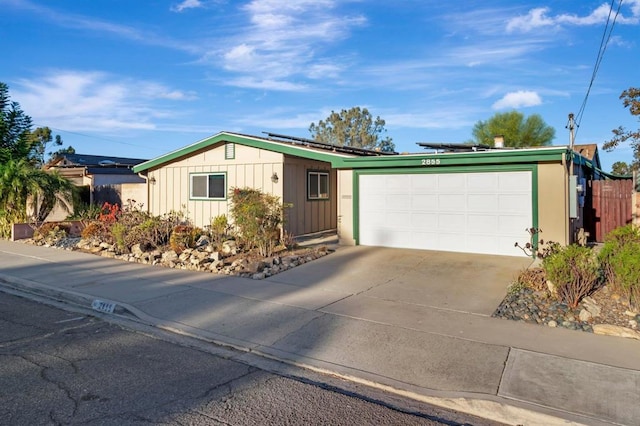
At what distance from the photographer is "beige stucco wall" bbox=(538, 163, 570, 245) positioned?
11.3 m

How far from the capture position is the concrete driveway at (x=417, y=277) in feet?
27.7

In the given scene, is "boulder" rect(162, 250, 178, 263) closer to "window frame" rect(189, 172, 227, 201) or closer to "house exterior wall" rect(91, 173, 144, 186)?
"window frame" rect(189, 172, 227, 201)

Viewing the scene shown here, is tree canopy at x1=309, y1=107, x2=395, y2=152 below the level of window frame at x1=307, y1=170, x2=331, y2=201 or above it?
above

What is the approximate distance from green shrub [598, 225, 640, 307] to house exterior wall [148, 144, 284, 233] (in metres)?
9.24

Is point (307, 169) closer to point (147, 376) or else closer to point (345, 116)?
point (147, 376)

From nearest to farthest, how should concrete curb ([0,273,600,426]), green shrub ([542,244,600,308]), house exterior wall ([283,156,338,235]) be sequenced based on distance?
concrete curb ([0,273,600,426]) → green shrub ([542,244,600,308]) → house exterior wall ([283,156,338,235])

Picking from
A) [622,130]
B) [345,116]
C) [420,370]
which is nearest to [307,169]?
[420,370]

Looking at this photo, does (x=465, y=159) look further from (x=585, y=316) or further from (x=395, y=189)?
(x=585, y=316)

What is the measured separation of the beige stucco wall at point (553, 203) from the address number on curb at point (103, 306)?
937 cm

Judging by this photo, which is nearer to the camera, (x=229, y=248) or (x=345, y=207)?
(x=229, y=248)

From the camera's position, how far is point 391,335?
21.5 feet

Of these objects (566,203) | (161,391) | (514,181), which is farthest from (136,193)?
(161,391)

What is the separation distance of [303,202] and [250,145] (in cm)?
256

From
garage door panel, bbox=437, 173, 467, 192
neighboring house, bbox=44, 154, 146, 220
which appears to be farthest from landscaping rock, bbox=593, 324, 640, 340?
neighboring house, bbox=44, 154, 146, 220
